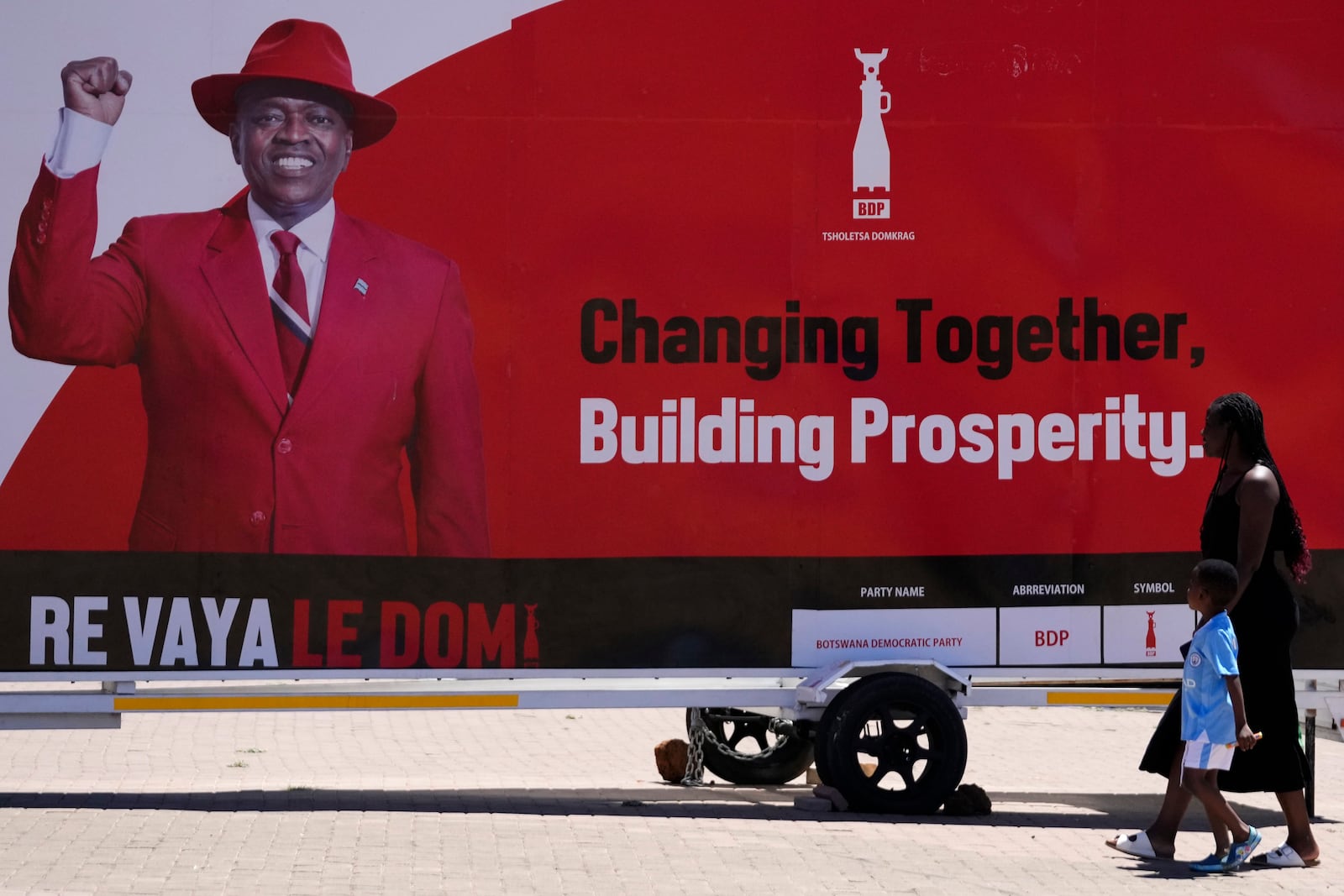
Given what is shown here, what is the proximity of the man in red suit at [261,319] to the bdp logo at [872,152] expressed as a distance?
2.04m

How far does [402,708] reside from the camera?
25.0ft

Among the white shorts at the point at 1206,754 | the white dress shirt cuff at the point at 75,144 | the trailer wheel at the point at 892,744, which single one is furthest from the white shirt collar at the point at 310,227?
the white shorts at the point at 1206,754

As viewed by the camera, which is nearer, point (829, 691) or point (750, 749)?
point (829, 691)

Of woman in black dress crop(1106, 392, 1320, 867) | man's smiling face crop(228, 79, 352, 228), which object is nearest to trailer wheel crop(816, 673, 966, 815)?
woman in black dress crop(1106, 392, 1320, 867)

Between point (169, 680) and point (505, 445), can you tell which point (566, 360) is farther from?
point (169, 680)

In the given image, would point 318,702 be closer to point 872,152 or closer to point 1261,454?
point 872,152

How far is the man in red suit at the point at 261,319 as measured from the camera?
7.48 meters

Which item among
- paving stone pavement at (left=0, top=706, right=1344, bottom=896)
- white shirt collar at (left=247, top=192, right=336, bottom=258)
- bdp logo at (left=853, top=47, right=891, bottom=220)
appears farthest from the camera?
bdp logo at (left=853, top=47, right=891, bottom=220)

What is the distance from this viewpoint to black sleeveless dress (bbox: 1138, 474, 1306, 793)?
6602 millimetres

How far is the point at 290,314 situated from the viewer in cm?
756

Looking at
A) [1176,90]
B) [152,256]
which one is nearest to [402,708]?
[152,256]

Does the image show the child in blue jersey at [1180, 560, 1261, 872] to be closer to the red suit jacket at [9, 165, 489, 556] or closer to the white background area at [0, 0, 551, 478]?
the red suit jacket at [9, 165, 489, 556]

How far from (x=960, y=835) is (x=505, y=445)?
2603 mm

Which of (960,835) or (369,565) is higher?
(369,565)
